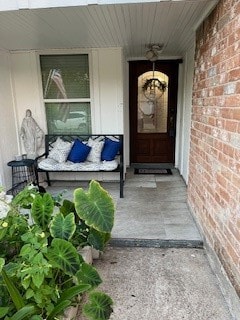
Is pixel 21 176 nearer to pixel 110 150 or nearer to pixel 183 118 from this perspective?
pixel 110 150

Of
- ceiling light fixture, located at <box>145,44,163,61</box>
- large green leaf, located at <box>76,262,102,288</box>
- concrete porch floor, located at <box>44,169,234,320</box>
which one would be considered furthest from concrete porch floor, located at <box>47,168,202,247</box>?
ceiling light fixture, located at <box>145,44,163,61</box>

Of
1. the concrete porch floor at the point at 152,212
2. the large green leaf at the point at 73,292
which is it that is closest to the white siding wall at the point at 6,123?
the concrete porch floor at the point at 152,212

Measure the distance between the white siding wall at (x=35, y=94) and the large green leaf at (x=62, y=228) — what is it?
2.46m

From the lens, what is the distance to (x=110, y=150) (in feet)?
12.8

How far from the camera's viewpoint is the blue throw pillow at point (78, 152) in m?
3.92

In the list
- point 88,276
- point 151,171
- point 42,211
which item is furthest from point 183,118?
point 88,276

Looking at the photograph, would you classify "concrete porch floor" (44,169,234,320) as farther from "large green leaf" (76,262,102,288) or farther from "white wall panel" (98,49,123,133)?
"white wall panel" (98,49,123,133)

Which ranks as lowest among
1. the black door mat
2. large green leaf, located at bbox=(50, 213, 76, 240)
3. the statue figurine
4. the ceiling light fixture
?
the black door mat

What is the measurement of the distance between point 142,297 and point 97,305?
0.50 metres

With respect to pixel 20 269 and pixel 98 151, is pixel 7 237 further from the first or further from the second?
pixel 98 151

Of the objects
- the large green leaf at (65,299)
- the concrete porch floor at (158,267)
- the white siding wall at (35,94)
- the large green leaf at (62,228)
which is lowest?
the concrete porch floor at (158,267)

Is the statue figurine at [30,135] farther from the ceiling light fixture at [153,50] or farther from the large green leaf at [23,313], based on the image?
the large green leaf at [23,313]

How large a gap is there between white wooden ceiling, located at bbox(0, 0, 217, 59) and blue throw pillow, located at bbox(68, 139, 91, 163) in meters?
1.50

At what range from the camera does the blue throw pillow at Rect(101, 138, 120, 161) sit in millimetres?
3891
